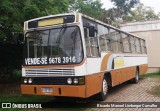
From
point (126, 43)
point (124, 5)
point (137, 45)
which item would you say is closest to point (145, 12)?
point (124, 5)

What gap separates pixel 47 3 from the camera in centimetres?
1378

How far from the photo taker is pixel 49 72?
A: 30.1 feet

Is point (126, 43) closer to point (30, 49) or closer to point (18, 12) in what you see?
point (18, 12)

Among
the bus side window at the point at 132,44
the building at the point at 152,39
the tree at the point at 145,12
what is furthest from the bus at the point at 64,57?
the tree at the point at 145,12

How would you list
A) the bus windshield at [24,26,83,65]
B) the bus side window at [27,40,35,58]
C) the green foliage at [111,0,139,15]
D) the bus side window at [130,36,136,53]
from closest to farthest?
the bus windshield at [24,26,83,65], the bus side window at [27,40,35,58], the bus side window at [130,36,136,53], the green foliage at [111,0,139,15]

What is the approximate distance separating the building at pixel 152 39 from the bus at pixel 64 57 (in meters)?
13.1

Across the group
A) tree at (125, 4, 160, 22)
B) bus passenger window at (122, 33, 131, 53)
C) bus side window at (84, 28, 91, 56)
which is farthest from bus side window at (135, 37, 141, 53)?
tree at (125, 4, 160, 22)

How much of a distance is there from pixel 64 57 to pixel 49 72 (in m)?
0.71

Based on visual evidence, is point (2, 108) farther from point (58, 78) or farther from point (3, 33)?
point (3, 33)

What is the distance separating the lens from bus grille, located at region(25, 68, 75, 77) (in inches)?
348

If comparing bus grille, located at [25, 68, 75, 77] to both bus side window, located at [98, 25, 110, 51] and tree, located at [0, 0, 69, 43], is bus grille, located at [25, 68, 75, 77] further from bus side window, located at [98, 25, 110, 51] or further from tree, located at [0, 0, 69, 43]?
tree, located at [0, 0, 69, 43]

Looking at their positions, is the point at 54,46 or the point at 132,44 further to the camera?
the point at 132,44

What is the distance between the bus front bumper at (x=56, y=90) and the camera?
340 inches

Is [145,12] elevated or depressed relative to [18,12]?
elevated
